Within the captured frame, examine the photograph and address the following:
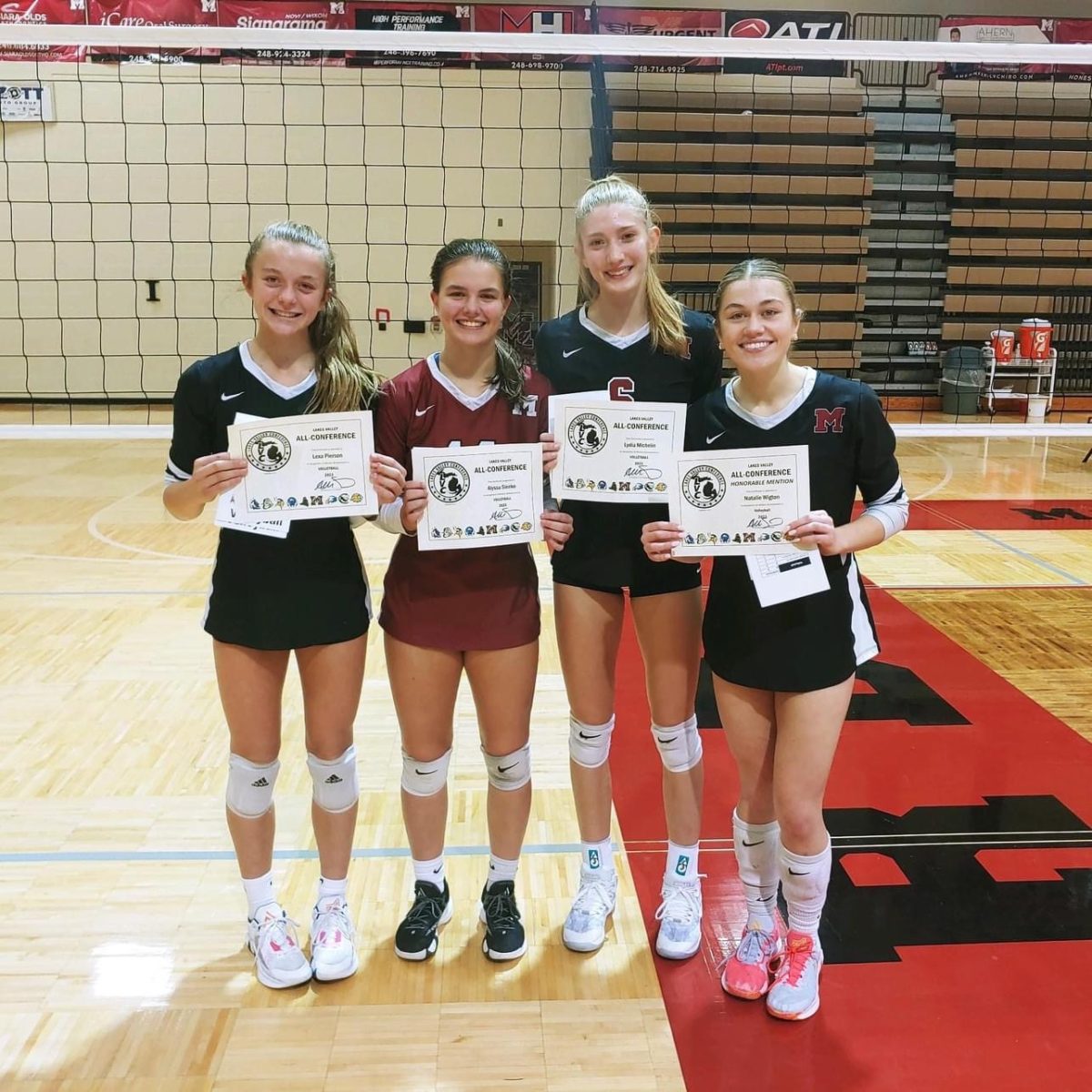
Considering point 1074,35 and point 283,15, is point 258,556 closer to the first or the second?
point 283,15

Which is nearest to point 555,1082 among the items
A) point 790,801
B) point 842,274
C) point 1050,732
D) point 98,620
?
point 790,801

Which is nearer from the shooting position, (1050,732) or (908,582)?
(1050,732)

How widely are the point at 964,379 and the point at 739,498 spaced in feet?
34.0

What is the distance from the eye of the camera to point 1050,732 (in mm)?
3389

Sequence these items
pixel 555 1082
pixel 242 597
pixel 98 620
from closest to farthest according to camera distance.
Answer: pixel 555 1082 < pixel 242 597 < pixel 98 620

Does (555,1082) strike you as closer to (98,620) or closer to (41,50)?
(98,620)

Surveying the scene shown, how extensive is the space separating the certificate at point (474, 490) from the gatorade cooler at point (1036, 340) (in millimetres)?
10428

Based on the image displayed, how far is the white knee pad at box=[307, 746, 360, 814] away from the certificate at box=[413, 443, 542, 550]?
0.53 metres

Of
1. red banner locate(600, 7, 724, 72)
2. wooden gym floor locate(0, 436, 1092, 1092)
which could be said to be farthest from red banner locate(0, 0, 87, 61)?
wooden gym floor locate(0, 436, 1092, 1092)

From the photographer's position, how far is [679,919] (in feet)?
7.45

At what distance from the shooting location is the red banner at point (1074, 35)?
38.3 feet

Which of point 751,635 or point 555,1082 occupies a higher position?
point 751,635

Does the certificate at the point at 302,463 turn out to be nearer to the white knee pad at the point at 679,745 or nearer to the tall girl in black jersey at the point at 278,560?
the tall girl in black jersey at the point at 278,560

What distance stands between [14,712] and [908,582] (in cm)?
420
